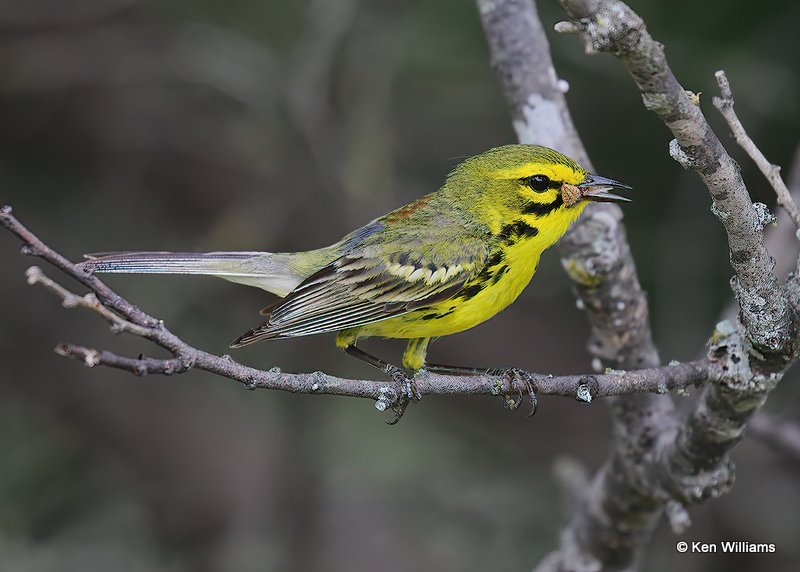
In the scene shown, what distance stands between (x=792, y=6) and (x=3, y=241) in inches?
185

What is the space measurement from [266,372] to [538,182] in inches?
64.8

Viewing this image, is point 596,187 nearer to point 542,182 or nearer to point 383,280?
point 542,182

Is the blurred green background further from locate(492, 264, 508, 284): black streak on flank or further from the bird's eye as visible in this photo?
locate(492, 264, 508, 284): black streak on flank

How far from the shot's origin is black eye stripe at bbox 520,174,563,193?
3.50 m

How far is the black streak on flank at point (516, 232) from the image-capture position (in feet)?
11.9

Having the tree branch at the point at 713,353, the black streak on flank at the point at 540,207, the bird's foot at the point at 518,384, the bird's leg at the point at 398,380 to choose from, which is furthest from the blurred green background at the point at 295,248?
the bird's foot at the point at 518,384

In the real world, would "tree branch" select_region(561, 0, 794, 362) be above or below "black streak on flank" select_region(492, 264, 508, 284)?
below

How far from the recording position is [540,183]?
355cm

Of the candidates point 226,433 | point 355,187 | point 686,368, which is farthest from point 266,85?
point 686,368

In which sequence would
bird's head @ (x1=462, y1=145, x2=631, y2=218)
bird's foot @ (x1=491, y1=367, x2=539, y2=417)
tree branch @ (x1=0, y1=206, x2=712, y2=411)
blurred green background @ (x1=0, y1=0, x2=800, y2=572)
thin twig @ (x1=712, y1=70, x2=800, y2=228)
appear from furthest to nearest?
blurred green background @ (x1=0, y1=0, x2=800, y2=572), bird's head @ (x1=462, y1=145, x2=631, y2=218), bird's foot @ (x1=491, y1=367, x2=539, y2=417), thin twig @ (x1=712, y1=70, x2=800, y2=228), tree branch @ (x1=0, y1=206, x2=712, y2=411)

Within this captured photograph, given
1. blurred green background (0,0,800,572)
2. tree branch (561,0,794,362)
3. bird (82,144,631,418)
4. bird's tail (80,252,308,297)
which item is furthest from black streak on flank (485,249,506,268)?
blurred green background (0,0,800,572)

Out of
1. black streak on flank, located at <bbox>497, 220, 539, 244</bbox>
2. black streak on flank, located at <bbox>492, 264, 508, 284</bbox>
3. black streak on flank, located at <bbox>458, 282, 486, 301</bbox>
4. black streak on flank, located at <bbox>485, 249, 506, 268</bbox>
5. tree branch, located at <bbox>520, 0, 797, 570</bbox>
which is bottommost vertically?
tree branch, located at <bbox>520, 0, 797, 570</bbox>

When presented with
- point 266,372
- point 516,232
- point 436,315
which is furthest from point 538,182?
point 266,372

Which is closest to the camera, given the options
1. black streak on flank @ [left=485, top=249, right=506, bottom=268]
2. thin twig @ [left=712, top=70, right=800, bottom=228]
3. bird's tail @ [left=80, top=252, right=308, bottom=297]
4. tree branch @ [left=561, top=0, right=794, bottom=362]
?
tree branch @ [left=561, top=0, right=794, bottom=362]
